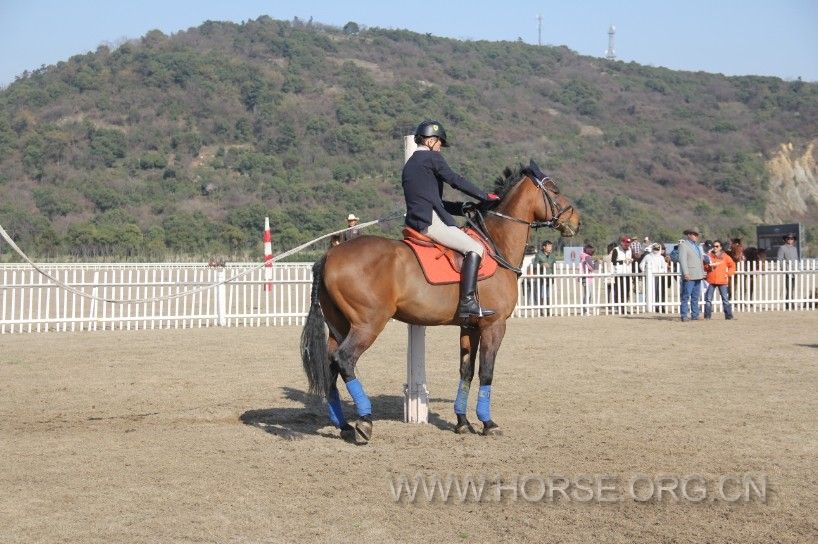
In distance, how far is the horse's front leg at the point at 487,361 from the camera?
9.47 m

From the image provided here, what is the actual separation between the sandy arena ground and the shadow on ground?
1.8 inches

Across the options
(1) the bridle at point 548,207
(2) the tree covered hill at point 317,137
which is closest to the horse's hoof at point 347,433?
(1) the bridle at point 548,207

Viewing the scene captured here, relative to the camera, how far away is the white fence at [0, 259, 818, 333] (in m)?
22.6

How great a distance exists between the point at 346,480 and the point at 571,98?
99.3 m

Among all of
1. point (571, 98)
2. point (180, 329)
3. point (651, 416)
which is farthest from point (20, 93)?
point (651, 416)

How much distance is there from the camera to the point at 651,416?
10234 millimetres

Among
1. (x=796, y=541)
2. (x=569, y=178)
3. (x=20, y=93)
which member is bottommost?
(x=796, y=541)

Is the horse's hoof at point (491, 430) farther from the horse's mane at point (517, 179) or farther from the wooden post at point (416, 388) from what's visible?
the horse's mane at point (517, 179)

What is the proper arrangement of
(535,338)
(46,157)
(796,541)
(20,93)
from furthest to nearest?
(20,93) → (46,157) → (535,338) → (796,541)

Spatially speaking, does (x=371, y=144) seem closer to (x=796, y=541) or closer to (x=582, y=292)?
(x=582, y=292)

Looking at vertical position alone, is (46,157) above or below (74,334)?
above

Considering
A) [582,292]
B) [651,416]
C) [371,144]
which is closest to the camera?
[651,416]

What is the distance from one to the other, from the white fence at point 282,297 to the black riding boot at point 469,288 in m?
13.3

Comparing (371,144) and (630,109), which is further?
(630,109)
